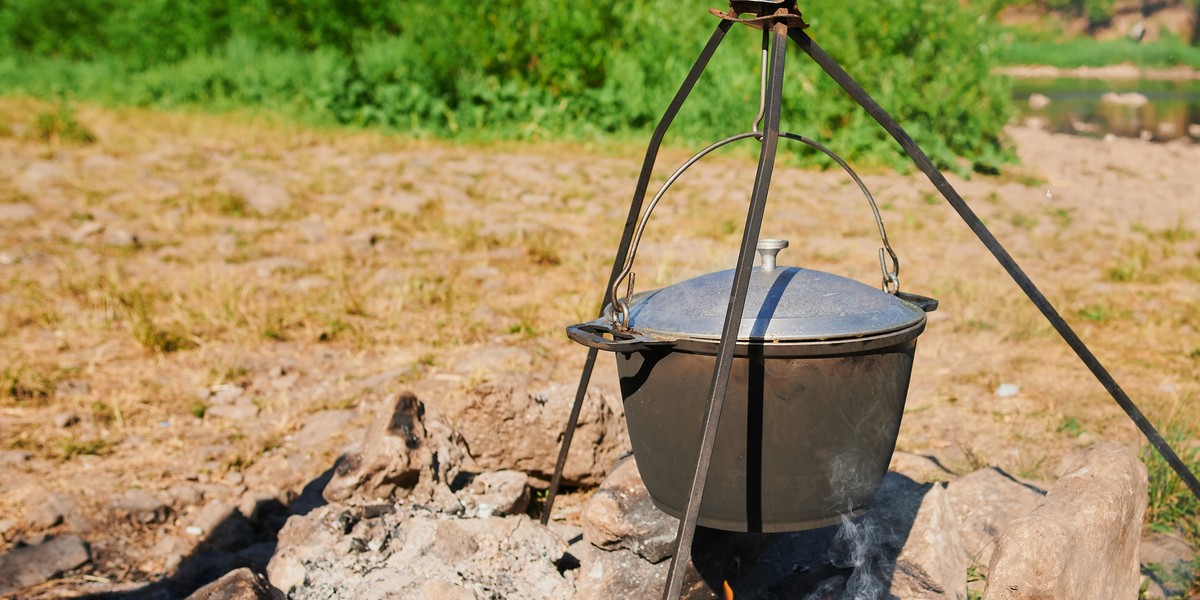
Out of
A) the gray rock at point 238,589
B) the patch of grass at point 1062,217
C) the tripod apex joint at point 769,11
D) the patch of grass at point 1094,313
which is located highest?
the tripod apex joint at point 769,11

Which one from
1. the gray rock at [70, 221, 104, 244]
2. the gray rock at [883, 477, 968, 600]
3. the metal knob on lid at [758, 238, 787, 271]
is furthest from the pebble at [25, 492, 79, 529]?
the gray rock at [70, 221, 104, 244]

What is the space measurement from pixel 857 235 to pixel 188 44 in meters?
8.82

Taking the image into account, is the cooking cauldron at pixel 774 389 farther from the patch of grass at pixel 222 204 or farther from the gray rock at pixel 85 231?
the patch of grass at pixel 222 204

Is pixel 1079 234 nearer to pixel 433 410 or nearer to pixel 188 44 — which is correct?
pixel 433 410

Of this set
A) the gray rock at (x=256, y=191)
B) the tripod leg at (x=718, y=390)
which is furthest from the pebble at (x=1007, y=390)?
the gray rock at (x=256, y=191)

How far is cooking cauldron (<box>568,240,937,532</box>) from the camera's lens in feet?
6.79

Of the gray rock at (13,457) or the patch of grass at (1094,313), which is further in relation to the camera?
the patch of grass at (1094,313)

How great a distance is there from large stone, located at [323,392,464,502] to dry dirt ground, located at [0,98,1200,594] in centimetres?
58

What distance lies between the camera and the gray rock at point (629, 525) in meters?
2.51

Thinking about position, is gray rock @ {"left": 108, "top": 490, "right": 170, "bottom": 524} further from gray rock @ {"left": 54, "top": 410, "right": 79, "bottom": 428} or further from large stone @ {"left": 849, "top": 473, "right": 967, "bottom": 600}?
large stone @ {"left": 849, "top": 473, "right": 967, "bottom": 600}

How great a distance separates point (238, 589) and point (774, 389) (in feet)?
4.35

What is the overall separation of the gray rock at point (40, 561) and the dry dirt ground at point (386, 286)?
0.06 meters

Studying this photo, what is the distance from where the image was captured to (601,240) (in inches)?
235

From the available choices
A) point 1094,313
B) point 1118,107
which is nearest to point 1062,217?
point 1094,313
